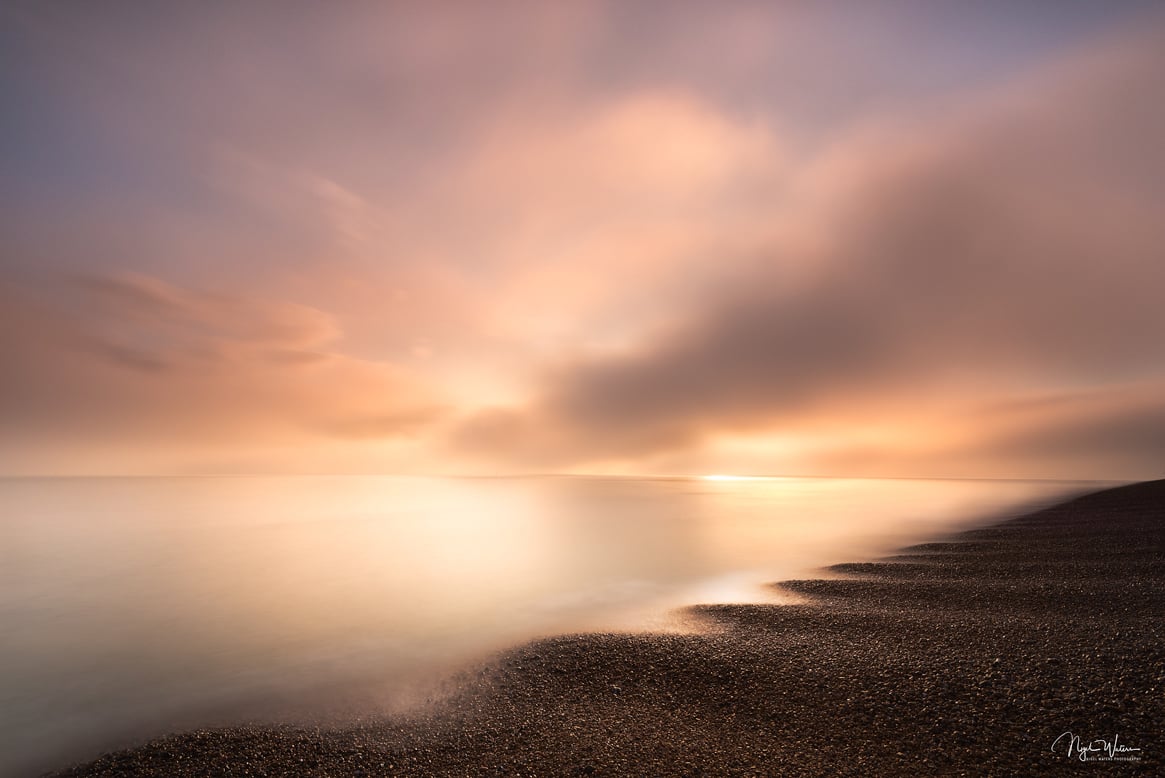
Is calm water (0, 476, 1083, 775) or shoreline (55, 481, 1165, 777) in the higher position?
shoreline (55, 481, 1165, 777)

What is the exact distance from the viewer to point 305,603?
17469 millimetres

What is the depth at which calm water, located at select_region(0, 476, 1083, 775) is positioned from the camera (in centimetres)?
1005

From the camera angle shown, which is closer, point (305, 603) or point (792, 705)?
point (792, 705)

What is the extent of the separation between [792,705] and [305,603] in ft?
52.9

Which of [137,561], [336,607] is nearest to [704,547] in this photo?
[336,607]

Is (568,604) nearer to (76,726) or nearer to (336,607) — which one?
(336,607)

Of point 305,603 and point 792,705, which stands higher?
point 792,705

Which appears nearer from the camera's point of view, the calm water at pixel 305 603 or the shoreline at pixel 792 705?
the shoreline at pixel 792 705

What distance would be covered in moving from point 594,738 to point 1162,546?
2097 cm

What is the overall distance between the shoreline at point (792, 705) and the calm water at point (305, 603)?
5.65 feet

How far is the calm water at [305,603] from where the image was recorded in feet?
33.0

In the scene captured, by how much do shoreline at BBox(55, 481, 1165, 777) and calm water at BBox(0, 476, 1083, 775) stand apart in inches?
67.8

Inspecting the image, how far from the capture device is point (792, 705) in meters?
7.73

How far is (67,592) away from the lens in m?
20.0
